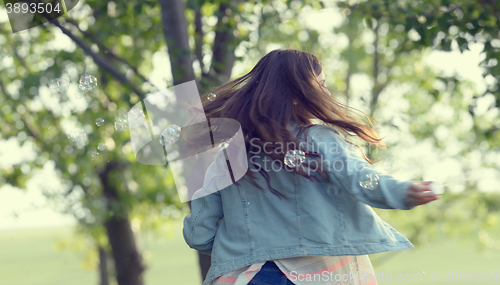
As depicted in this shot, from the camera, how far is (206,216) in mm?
1760

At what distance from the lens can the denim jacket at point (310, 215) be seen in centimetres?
142

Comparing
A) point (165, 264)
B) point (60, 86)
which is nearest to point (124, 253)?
point (60, 86)

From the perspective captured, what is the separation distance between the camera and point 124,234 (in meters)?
7.05

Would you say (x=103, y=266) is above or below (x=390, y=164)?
below

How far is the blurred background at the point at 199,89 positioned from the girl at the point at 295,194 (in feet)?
1.03

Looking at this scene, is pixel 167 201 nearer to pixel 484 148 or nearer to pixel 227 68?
pixel 227 68

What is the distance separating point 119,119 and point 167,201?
411 centimetres

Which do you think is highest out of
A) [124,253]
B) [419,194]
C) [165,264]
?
[419,194]

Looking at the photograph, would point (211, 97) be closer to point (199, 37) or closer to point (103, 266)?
point (199, 37)

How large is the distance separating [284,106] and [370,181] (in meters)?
0.43

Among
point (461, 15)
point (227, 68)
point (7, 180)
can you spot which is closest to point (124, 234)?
point (7, 180)

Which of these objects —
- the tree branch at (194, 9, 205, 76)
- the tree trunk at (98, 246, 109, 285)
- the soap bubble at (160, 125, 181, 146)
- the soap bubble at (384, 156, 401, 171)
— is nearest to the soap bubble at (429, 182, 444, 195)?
the soap bubble at (384, 156, 401, 171)

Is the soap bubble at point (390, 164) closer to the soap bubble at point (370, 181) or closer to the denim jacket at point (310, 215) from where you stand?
the denim jacket at point (310, 215)

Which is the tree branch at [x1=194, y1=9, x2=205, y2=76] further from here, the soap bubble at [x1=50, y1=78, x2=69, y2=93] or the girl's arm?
the girl's arm
